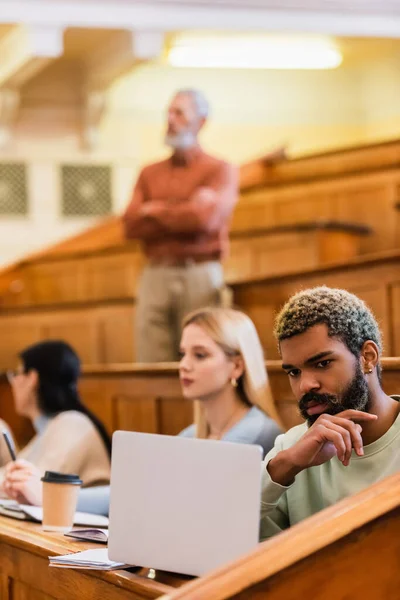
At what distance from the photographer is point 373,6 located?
12.5 ft

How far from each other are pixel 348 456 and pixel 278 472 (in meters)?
0.11

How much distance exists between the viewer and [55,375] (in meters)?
2.55

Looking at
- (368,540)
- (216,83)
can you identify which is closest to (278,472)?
(368,540)

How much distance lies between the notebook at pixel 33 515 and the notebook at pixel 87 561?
33 cm

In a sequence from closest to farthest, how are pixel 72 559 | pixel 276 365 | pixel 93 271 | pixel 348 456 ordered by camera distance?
pixel 348 456 → pixel 72 559 → pixel 276 365 → pixel 93 271

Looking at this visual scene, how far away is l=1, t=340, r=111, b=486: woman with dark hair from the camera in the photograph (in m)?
2.36

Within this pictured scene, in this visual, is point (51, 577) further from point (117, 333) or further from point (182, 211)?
point (117, 333)

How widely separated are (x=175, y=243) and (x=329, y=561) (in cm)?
204

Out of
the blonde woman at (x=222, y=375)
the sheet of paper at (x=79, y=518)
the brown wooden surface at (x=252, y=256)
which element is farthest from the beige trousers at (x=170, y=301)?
the sheet of paper at (x=79, y=518)

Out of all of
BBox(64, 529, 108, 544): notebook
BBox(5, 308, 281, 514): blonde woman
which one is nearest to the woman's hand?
BBox(5, 308, 281, 514): blonde woman

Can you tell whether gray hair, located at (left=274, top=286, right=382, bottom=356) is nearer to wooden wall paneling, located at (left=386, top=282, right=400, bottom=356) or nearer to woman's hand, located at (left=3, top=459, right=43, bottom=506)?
woman's hand, located at (left=3, top=459, right=43, bottom=506)

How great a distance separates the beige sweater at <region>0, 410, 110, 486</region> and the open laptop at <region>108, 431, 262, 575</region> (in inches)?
40.2

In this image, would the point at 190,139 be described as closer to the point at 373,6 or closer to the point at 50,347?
the point at 50,347

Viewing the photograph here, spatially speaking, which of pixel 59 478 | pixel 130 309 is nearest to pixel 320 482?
pixel 59 478
